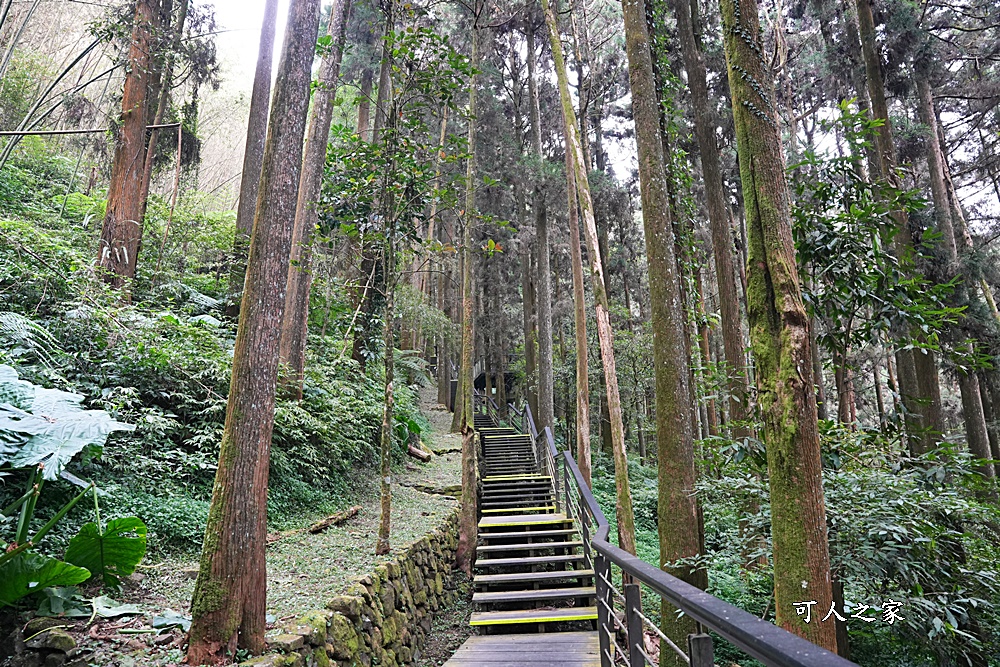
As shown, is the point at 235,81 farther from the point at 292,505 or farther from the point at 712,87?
the point at 292,505

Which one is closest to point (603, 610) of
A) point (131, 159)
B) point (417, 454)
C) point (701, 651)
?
point (701, 651)

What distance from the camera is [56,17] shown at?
1370 centimetres

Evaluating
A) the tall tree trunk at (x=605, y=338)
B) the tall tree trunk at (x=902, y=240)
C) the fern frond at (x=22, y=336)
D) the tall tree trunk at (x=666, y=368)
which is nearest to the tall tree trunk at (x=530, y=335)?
the tall tree trunk at (x=605, y=338)

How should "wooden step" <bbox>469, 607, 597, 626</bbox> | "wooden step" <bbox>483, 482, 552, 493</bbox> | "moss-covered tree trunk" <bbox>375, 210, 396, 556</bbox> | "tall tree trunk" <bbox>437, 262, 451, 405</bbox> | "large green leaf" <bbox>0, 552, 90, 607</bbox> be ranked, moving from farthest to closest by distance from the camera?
"tall tree trunk" <bbox>437, 262, 451, 405</bbox> → "wooden step" <bbox>483, 482, 552, 493</bbox> → "moss-covered tree trunk" <bbox>375, 210, 396, 556</bbox> → "wooden step" <bbox>469, 607, 597, 626</bbox> → "large green leaf" <bbox>0, 552, 90, 607</bbox>

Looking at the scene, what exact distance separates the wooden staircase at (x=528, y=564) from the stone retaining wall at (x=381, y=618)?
1.87ft

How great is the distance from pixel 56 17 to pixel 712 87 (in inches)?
653

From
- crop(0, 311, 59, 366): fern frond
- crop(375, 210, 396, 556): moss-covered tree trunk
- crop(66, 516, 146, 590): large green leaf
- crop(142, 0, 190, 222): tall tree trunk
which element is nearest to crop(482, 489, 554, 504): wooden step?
crop(375, 210, 396, 556): moss-covered tree trunk

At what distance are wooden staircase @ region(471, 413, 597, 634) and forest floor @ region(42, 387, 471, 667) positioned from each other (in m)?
0.66

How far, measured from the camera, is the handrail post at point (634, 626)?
2.32 m

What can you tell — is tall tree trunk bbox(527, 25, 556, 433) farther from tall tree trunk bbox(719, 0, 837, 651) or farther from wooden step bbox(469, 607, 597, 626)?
tall tree trunk bbox(719, 0, 837, 651)

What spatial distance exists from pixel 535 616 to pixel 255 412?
3762 millimetres

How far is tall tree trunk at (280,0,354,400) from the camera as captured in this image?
24.6 feet

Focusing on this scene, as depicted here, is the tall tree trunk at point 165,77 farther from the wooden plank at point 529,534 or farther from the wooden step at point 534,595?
the wooden step at point 534,595

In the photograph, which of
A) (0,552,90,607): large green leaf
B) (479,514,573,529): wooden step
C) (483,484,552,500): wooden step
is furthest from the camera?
(483,484,552,500): wooden step
